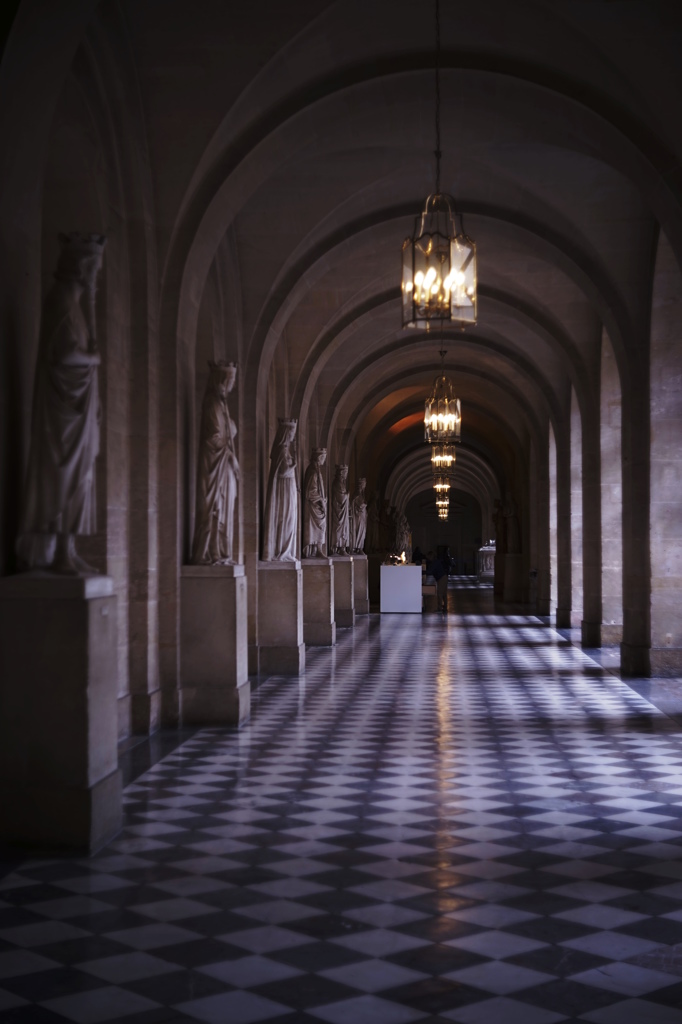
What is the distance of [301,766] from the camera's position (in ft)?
26.5

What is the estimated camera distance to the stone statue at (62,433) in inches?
229

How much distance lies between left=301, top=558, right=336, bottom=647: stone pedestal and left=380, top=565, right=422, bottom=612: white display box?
28.4 ft

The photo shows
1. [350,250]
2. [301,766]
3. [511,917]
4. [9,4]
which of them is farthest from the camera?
[350,250]

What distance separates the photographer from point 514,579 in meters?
31.7

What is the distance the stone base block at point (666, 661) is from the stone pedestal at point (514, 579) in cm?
1823

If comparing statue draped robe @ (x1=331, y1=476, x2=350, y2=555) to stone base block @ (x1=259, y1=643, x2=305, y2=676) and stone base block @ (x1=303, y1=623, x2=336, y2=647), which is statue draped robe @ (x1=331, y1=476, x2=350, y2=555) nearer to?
stone base block @ (x1=303, y1=623, x2=336, y2=647)

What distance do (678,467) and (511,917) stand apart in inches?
368

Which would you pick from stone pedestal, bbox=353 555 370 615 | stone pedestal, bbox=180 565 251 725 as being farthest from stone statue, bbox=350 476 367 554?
stone pedestal, bbox=180 565 251 725

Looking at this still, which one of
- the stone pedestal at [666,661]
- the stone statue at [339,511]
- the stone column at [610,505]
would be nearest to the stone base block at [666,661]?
the stone pedestal at [666,661]

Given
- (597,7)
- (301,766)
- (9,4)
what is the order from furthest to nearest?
(597,7)
(301,766)
(9,4)

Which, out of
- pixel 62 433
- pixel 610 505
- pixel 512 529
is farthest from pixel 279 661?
pixel 512 529

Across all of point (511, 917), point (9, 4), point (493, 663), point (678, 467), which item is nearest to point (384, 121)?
point (678, 467)

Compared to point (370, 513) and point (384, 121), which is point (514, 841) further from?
point (370, 513)

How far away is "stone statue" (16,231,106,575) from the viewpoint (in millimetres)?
5828
